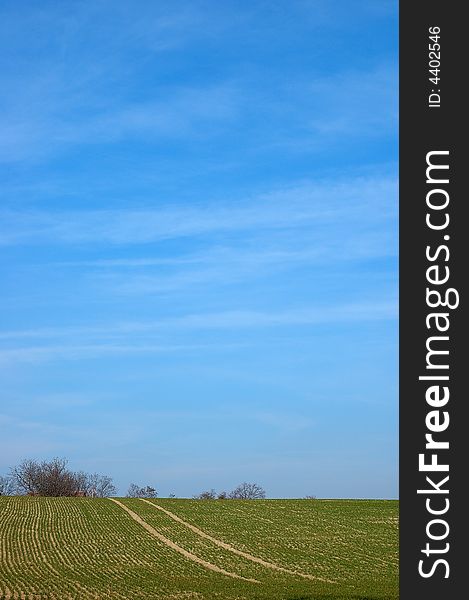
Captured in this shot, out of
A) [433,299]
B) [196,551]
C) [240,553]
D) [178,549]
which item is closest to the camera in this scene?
[433,299]

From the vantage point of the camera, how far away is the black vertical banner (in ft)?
55.6

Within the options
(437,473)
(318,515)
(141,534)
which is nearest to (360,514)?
(318,515)

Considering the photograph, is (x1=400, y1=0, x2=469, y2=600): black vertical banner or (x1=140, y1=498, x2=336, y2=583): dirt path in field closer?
(x1=400, y1=0, x2=469, y2=600): black vertical banner

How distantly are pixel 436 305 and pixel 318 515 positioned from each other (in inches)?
2789

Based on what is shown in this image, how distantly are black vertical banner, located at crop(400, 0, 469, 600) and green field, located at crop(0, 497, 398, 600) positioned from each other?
19.0 metres

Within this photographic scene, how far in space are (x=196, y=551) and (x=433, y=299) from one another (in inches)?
1659


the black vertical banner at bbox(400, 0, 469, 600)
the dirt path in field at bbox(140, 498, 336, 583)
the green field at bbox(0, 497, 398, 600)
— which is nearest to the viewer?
the black vertical banner at bbox(400, 0, 469, 600)

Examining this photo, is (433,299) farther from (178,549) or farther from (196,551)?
(178,549)

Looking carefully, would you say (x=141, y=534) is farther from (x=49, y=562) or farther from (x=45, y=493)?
(x=45, y=493)

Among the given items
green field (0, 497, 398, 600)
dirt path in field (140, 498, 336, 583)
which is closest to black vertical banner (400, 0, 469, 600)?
green field (0, 497, 398, 600)

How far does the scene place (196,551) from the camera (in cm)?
5584

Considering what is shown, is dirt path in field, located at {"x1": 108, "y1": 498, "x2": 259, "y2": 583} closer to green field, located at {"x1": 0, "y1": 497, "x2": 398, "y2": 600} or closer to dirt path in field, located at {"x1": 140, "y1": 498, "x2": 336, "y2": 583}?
green field, located at {"x1": 0, "y1": 497, "x2": 398, "y2": 600}

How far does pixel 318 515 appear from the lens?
85.0 m

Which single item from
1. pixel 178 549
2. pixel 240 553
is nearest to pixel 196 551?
pixel 178 549
